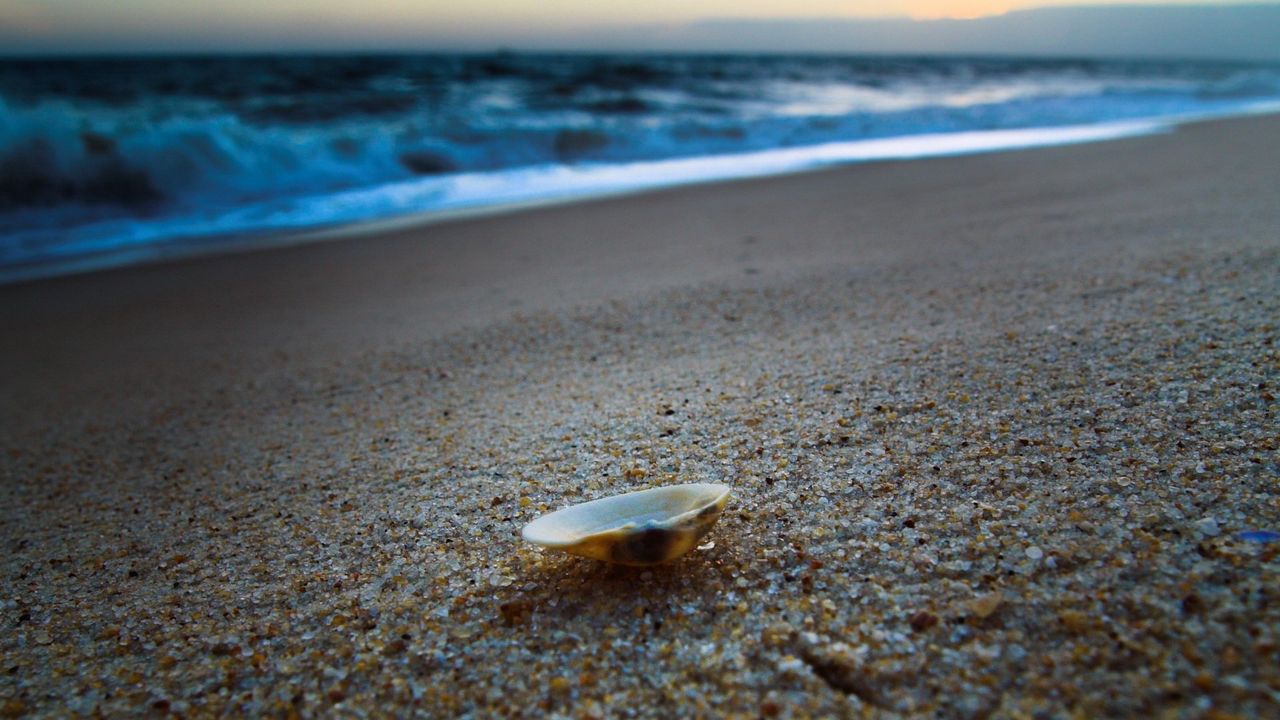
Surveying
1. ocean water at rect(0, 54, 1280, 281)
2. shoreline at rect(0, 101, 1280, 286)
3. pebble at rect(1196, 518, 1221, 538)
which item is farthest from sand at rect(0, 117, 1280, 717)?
ocean water at rect(0, 54, 1280, 281)

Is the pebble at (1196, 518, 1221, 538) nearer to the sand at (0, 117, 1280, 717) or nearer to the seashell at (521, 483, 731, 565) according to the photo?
the sand at (0, 117, 1280, 717)

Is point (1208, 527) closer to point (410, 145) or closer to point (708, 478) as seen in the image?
point (708, 478)

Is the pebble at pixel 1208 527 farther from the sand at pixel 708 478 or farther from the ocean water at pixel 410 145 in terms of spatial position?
the ocean water at pixel 410 145

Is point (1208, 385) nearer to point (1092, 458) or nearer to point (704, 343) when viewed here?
point (1092, 458)

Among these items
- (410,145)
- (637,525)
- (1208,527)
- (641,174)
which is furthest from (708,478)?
(410,145)

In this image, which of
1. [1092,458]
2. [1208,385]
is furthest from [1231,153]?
[1092,458]

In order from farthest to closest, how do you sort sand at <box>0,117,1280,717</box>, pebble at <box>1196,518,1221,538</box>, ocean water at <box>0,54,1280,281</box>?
ocean water at <box>0,54,1280,281</box>
pebble at <box>1196,518,1221,538</box>
sand at <box>0,117,1280,717</box>

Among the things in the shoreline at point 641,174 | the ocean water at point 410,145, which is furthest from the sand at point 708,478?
the ocean water at point 410,145
